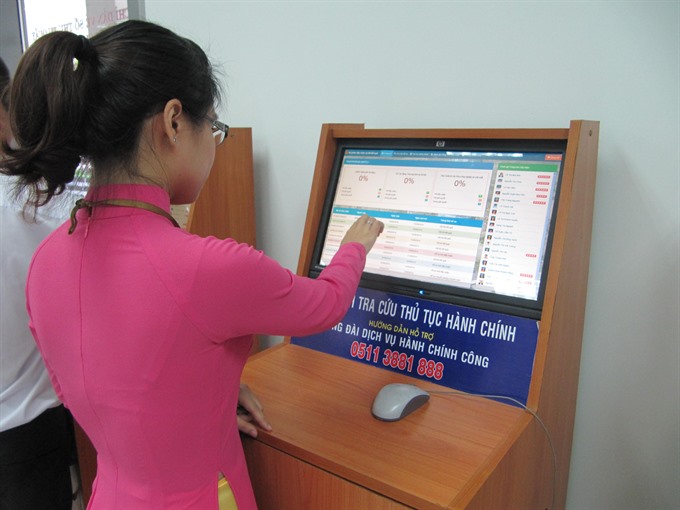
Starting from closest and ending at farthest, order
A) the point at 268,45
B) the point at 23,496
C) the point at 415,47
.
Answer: the point at 23,496, the point at 415,47, the point at 268,45

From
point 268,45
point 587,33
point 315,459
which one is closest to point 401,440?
point 315,459

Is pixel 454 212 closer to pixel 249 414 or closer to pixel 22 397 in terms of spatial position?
pixel 249 414

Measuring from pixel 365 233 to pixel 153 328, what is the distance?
1.39ft

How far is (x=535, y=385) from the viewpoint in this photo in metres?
0.97

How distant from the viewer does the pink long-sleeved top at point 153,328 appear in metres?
0.65

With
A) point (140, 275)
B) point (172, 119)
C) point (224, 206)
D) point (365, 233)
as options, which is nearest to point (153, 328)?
point (140, 275)

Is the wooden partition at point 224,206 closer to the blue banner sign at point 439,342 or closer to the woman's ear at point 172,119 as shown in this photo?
the blue banner sign at point 439,342

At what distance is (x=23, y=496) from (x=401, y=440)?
899 millimetres

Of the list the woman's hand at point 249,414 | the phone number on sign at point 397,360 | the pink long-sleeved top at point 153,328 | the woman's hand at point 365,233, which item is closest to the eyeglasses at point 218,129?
the pink long-sleeved top at point 153,328

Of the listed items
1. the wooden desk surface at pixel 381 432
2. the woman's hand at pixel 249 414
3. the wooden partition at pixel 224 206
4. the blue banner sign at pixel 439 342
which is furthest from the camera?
the wooden partition at pixel 224 206

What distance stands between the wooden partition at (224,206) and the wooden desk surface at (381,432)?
19.5 inches

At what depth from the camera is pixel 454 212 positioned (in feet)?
3.72

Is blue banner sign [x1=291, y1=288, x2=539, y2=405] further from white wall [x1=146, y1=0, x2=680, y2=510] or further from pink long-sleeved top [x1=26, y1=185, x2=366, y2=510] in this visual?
pink long-sleeved top [x1=26, y1=185, x2=366, y2=510]

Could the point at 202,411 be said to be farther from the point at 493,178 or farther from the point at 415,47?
the point at 415,47
